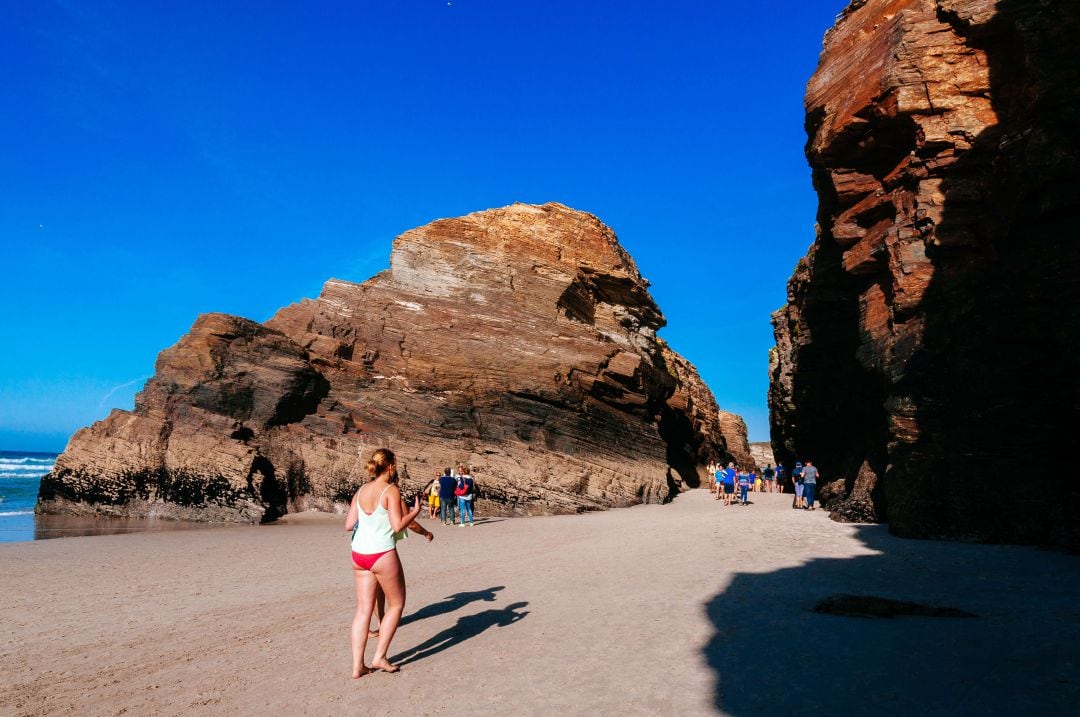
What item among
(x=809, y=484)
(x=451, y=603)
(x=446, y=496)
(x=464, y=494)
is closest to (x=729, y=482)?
(x=809, y=484)

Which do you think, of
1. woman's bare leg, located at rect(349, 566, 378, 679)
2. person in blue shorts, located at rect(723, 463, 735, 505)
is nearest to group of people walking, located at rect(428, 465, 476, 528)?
person in blue shorts, located at rect(723, 463, 735, 505)

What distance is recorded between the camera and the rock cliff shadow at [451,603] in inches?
317

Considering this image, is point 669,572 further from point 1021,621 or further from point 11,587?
point 11,587

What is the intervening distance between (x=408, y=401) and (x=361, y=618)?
2077 cm

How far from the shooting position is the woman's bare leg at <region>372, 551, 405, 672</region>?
577cm

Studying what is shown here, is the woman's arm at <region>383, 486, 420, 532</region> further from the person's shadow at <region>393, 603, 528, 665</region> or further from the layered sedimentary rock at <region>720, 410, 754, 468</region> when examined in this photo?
the layered sedimentary rock at <region>720, 410, 754, 468</region>

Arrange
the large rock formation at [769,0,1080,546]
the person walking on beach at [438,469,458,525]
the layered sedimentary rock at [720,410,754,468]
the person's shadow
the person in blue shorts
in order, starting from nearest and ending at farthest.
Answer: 1. the person's shadow
2. the large rock formation at [769,0,1080,546]
3. the person walking on beach at [438,469,458,525]
4. the person in blue shorts
5. the layered sedimentary rock at [720,410,754,468]

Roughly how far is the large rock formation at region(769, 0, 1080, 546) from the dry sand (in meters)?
1.79

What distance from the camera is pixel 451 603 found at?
8781 mm

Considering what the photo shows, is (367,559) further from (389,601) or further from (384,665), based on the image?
(384,665)

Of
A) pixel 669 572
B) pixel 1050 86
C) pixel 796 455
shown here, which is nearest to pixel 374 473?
pixel 669 572

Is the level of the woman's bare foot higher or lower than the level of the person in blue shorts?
lower

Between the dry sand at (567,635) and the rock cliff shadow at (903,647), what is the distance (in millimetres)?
26

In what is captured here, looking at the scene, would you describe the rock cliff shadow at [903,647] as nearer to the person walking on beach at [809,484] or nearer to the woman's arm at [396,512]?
the woman's arm at [396,512]
